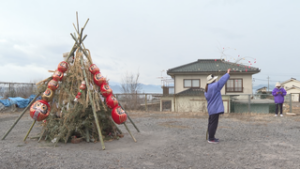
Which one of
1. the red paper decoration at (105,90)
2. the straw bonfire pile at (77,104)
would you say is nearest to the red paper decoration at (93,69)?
the straw bonfire pile at (77,104)

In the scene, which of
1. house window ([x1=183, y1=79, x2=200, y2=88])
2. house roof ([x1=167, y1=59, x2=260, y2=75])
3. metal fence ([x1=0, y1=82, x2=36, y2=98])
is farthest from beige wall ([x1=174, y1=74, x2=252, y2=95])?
metal fence ([x1=0, y1=82, x2=36, y2=98])

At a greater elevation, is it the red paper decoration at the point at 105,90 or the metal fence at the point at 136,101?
the red paper decoration at the point at 105,90

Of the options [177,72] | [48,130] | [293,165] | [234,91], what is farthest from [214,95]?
[234,91]

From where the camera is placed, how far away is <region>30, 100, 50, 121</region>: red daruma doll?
5.51 meters

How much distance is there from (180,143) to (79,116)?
2.70 meters

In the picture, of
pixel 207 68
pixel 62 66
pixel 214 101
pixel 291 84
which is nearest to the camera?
pixel 214 101

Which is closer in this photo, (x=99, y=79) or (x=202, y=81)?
(x=99, y=79)

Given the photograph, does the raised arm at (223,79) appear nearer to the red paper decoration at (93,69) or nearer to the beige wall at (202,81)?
the red paper decoration at (93,69)

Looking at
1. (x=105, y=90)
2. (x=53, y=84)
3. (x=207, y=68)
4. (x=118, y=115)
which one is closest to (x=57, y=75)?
(x=53, y=84)

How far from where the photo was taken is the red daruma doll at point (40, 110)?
551 centimetres

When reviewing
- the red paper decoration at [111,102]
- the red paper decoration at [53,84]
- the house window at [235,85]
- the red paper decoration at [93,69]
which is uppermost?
the house window at [235,85]

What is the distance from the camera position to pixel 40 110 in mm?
5555

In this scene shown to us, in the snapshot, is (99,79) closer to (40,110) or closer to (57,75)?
(57,75)

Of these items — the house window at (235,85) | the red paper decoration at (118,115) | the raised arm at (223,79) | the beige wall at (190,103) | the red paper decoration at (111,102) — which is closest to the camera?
the raised arm at (223,79)
